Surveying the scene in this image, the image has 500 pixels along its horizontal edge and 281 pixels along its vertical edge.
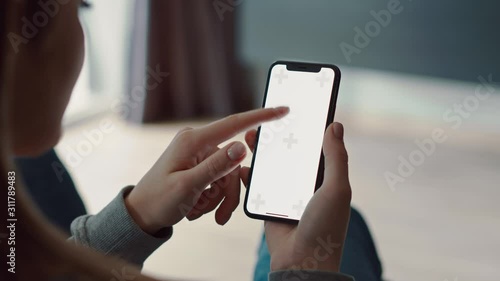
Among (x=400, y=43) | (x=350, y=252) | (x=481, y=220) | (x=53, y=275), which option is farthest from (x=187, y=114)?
(x=53, y=275)

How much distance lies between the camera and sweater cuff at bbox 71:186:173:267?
24.4 inches

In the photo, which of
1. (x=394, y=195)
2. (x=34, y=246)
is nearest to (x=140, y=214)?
(x=34, y=246)

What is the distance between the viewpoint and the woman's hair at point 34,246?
36 cm

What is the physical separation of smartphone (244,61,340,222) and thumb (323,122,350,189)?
12 cm

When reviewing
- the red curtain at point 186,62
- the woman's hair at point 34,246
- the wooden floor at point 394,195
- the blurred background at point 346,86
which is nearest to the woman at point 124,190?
the woman's hair at point 34,246

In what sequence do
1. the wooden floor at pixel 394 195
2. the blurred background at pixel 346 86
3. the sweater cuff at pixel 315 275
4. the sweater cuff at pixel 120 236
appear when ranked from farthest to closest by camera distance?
the blurred background at pixel 346 86, the wooden floor at pixel 394 195, the sweater cuff at pixel 120 236, the sweater cuff at pixel 315 275

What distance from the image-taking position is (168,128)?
2635 mm

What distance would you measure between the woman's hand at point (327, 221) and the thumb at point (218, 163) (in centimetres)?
9

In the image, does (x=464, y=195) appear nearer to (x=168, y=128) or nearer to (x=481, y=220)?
(x=481, y=220)

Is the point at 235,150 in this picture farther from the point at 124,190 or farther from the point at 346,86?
the point at 346,86

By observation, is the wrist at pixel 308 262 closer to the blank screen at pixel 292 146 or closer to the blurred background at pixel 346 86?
the blank screen at pixel 292 146

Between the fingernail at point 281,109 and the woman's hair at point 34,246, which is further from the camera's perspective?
the fingernail at point 281,109

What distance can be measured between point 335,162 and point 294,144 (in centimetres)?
16

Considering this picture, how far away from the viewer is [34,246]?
37 centimetres
